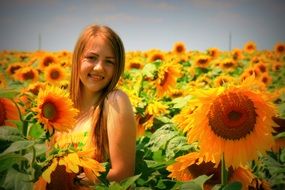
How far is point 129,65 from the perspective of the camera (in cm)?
611

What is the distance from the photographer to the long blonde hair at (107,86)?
214 cm

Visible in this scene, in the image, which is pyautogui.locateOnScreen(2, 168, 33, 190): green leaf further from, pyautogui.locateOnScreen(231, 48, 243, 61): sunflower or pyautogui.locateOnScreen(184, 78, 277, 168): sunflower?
pyautogui.locateOnScreen(231, 48, 243, 61): sunflower

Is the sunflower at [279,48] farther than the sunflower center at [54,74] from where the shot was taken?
Yes

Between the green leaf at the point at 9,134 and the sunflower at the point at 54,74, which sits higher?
the sunflower at the point at 54,74

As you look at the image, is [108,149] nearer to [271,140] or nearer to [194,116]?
[194,116]

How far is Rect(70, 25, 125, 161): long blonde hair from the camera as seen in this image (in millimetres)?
2137

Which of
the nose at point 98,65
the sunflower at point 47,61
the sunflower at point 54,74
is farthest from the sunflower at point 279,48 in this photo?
the nose at point 98,65

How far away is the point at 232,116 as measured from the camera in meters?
1.51

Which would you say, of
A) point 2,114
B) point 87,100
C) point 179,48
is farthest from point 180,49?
point 2,114

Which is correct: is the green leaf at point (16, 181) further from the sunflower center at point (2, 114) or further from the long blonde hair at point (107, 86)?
the long blonde hair at point (107, 86)

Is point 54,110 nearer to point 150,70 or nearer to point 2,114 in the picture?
point 2,114

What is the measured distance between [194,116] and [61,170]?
1.61ft

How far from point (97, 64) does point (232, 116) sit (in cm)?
93

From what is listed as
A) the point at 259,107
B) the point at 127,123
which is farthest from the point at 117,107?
the point at 259,107
